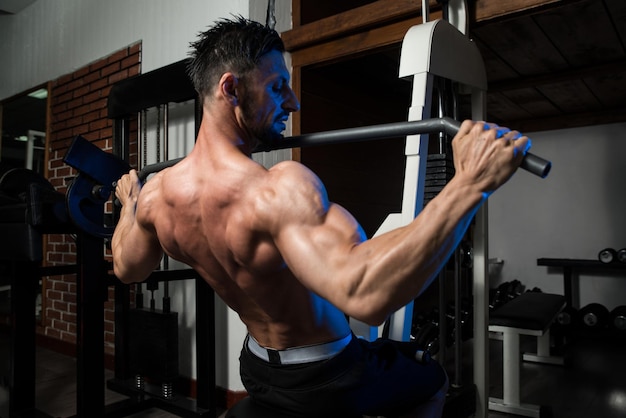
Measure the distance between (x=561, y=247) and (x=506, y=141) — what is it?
443cm

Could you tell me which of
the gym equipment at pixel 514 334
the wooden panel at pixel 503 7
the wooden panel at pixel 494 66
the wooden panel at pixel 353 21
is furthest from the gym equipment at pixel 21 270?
the wooden panel at pixel 494 66

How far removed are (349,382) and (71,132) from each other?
3575 mm

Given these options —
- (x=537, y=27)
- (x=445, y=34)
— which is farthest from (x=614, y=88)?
(x=445, y=34)

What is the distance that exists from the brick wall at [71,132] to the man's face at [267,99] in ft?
7.90

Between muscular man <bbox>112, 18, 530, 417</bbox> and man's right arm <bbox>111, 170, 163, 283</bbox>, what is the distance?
2cm

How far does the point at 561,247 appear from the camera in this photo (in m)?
4.63

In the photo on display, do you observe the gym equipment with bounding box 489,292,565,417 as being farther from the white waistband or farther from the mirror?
the mirror

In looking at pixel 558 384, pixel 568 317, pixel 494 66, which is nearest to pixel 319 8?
pixel 494 66

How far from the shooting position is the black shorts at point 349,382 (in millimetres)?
968

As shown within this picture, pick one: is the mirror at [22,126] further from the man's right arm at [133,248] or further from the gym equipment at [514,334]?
the gym equipment at [514,334]

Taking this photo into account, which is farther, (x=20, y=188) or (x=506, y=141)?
(x=20, y=188)

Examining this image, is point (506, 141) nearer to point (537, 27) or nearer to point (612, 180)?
point (537, 27)

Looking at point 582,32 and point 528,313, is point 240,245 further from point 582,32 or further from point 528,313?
point 582,32

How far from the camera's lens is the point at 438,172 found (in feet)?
5.09
